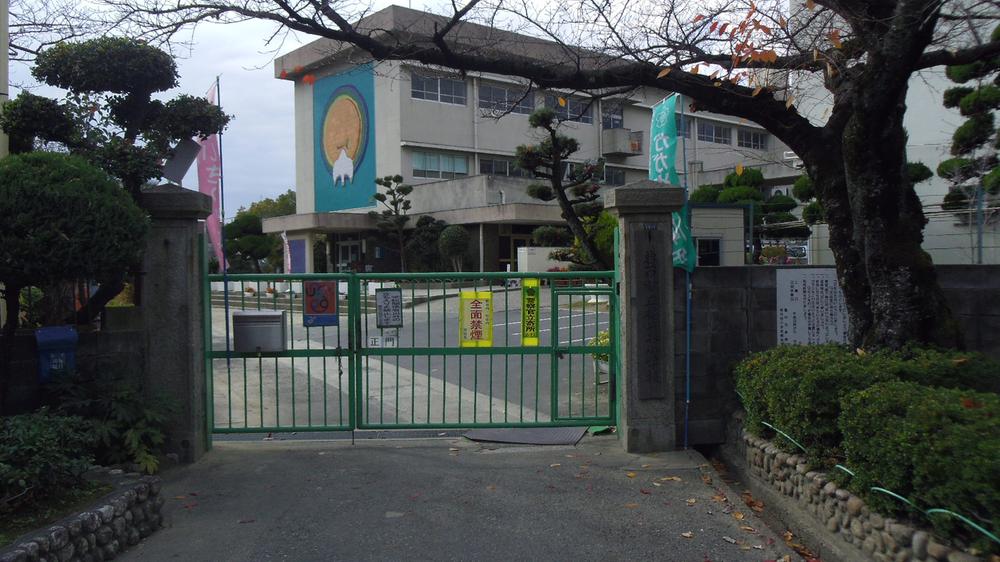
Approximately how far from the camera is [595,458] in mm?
7000

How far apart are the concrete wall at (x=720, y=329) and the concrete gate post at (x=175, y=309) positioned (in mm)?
4549

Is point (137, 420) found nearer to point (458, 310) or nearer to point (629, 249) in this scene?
point (458, 310)

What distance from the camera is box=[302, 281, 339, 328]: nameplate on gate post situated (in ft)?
24.3

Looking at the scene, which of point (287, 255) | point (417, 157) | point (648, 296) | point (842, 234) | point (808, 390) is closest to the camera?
point (808, 390)

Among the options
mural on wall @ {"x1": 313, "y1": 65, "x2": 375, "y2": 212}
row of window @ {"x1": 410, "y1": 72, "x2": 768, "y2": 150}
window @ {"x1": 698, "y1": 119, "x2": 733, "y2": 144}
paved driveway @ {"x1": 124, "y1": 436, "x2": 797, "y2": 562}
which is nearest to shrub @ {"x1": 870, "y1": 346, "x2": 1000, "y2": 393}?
paved driveway @ {"x1": 124, "y1": 436, "x2": 797, "y2": 562}

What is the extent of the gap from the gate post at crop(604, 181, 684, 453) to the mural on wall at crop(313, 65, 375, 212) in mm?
33551

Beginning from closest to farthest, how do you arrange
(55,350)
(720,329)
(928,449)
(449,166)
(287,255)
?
(928,449), (55,350), (720,329), (287,255), (449,166)

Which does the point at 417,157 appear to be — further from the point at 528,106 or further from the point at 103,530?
the point at 103,530

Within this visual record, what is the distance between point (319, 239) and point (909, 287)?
38756mm

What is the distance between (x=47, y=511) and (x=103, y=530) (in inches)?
13.5

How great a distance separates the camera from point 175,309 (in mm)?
6906

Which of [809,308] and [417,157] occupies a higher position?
[417,157]

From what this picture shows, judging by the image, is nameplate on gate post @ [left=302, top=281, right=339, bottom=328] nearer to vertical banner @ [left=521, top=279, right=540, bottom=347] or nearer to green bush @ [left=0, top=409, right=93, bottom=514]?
vertical banner @ [left=521, top=279, right=540, bottom=347]

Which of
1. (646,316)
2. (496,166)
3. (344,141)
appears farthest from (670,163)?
(344,141)
